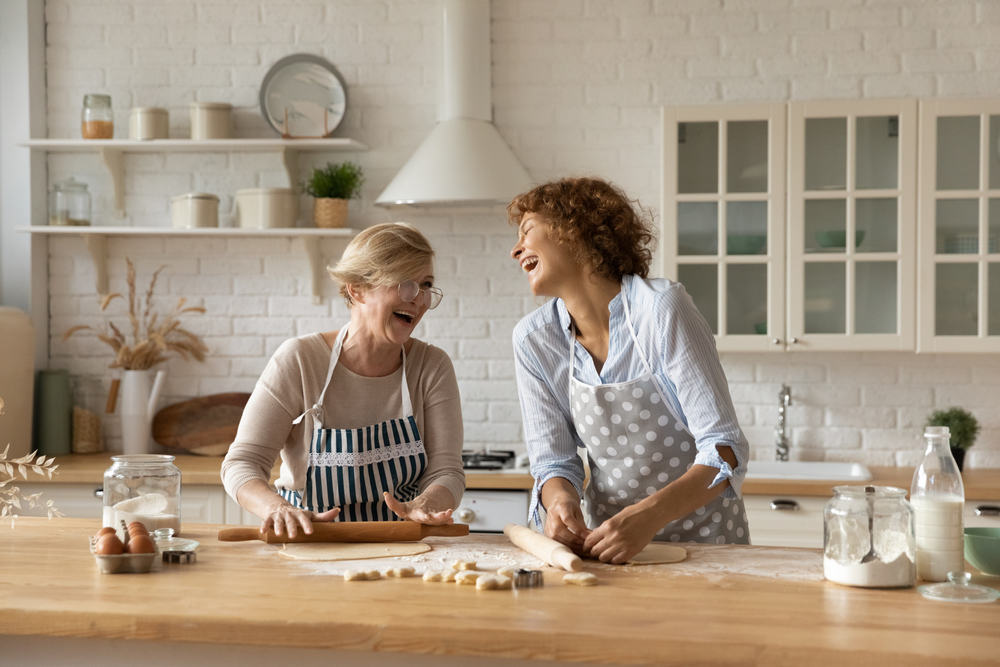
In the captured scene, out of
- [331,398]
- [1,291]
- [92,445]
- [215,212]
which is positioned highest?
[215,212]

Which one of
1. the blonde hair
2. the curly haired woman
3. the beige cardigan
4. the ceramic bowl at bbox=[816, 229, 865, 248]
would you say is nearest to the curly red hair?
the curly haired woman

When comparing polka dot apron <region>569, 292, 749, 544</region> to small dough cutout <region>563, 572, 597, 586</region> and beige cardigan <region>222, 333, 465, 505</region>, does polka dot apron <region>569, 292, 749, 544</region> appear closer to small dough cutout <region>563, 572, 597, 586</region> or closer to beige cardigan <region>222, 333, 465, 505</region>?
beige cardigan <region>222, 333, 465, 505</region>

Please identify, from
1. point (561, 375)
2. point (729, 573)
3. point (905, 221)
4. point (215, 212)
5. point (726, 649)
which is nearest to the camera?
point (726, 649)

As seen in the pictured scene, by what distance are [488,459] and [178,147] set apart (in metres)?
1.80

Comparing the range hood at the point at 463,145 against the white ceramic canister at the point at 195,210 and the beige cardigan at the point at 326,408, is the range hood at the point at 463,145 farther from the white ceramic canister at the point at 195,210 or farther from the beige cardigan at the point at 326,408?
the beige cardigan at the point at 326,408

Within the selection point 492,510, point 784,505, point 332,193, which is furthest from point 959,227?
point 332,193

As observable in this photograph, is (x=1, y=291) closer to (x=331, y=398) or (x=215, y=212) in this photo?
(x=215, y=212)

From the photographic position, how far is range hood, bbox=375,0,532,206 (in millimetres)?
3957

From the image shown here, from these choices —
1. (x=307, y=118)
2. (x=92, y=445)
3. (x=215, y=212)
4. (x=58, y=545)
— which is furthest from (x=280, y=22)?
(x=58, y=545)

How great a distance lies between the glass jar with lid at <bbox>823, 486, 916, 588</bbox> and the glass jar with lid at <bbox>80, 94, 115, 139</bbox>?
3.45 metres

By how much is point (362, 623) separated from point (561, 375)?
0.99 meters

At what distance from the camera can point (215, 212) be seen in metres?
4.23

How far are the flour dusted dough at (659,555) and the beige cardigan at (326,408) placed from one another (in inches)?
21.7

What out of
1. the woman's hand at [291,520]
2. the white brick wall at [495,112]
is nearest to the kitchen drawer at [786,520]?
the white brick wall at [495,112]
